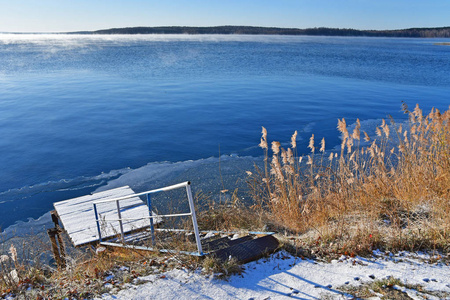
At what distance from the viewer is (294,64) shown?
37.5m

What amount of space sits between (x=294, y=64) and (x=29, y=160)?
3038cm

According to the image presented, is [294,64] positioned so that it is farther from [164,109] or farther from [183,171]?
[183,171]

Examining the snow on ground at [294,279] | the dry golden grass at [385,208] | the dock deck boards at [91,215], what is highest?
the dry golden grass at [385,208]

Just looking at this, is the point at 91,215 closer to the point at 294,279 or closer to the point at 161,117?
the point at 294,279

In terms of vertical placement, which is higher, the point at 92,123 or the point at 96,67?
the point at 96,67

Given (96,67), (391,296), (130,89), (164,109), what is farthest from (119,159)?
(96,67)

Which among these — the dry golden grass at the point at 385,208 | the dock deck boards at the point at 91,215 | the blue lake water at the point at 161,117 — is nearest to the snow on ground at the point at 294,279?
the dry golden grass at the point at 385,208

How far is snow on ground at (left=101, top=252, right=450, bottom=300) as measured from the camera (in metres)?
3.87

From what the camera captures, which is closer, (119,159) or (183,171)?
(183,171)

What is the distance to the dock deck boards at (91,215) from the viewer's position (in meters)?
7.07

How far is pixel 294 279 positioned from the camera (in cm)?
411

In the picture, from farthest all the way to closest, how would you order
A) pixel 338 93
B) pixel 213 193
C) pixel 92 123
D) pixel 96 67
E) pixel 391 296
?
pixel 96 67 → pixel 338 93 → pixel 92 123 → pixel 213 193 → pixel 391 296

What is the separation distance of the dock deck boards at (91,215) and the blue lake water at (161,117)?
3.16 feet

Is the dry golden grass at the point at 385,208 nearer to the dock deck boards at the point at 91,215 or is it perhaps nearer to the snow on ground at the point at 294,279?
the snow on ground at the point at 294,279
